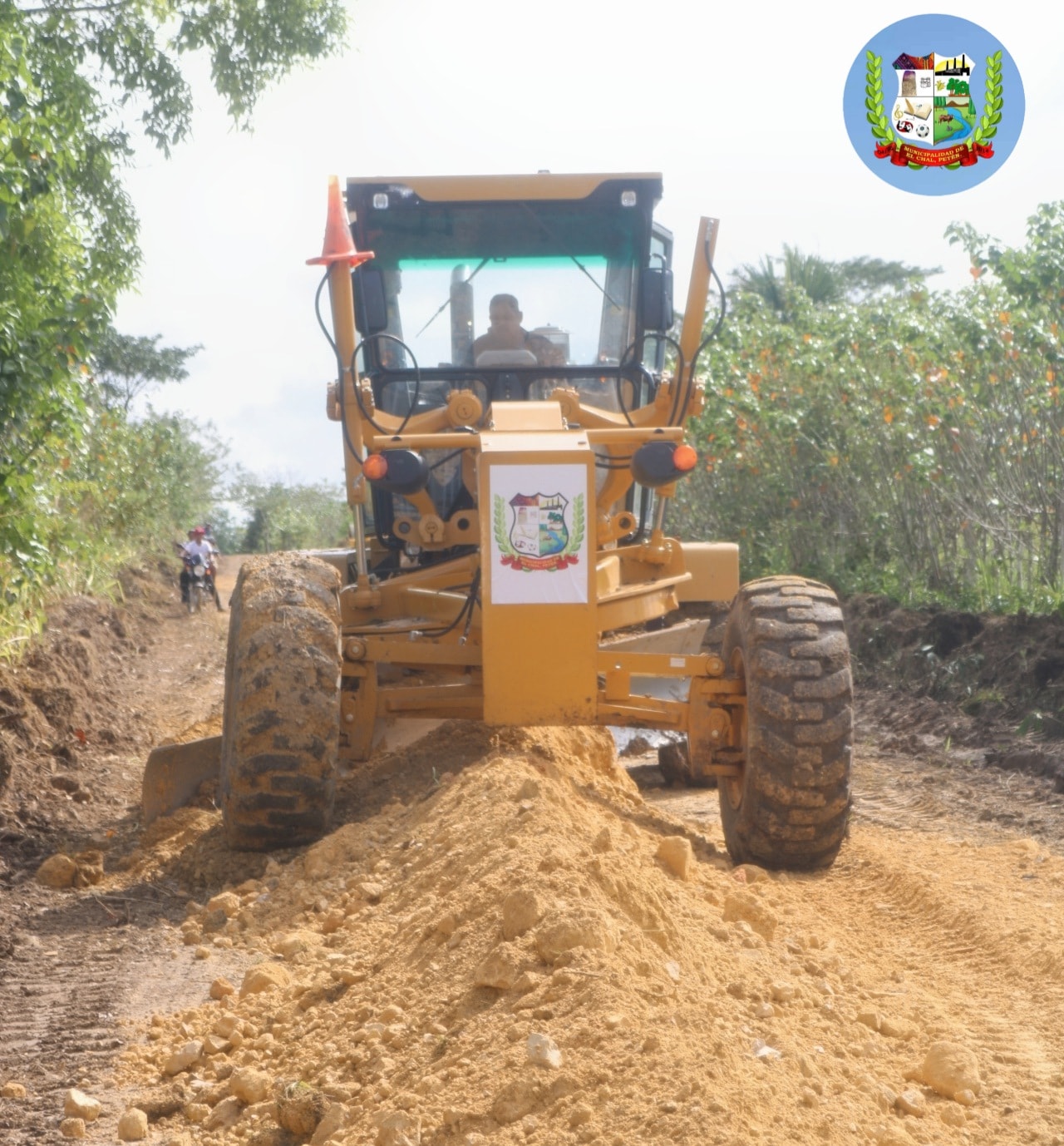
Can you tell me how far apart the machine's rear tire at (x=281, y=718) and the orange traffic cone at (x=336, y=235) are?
1.51 metres

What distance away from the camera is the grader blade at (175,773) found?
649 centimetres

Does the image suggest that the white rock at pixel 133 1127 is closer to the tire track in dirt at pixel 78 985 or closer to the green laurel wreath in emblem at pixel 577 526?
the tire track in dirt at pixel 78 985

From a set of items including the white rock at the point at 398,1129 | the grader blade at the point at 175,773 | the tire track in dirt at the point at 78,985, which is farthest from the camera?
the grader blade at the point at 175,773

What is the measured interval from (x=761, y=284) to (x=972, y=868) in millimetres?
19382

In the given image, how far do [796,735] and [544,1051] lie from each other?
8.21 ft

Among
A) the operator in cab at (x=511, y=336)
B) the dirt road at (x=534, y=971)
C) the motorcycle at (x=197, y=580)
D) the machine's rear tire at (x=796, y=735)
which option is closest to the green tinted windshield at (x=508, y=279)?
the operator in cab at (x=511, y=336)

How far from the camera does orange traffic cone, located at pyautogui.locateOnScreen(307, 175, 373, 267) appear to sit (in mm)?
6176

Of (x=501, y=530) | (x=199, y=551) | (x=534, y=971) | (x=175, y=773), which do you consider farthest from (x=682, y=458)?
(x=199, y=551)

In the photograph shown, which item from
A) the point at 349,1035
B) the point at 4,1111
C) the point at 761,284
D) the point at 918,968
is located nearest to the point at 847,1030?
the point at 918,968

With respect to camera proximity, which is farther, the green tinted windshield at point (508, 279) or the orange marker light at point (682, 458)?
the green tinted windshield at point (508, 279)

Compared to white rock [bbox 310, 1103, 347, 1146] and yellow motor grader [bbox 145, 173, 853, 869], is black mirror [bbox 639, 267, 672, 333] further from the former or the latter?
white rock [bbox 310, 1103, 347, 1146]

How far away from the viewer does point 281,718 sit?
536cm

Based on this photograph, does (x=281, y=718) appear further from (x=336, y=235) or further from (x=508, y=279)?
(x=508, y=279)

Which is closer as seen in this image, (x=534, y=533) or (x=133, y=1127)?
(x=133, y=1127)
